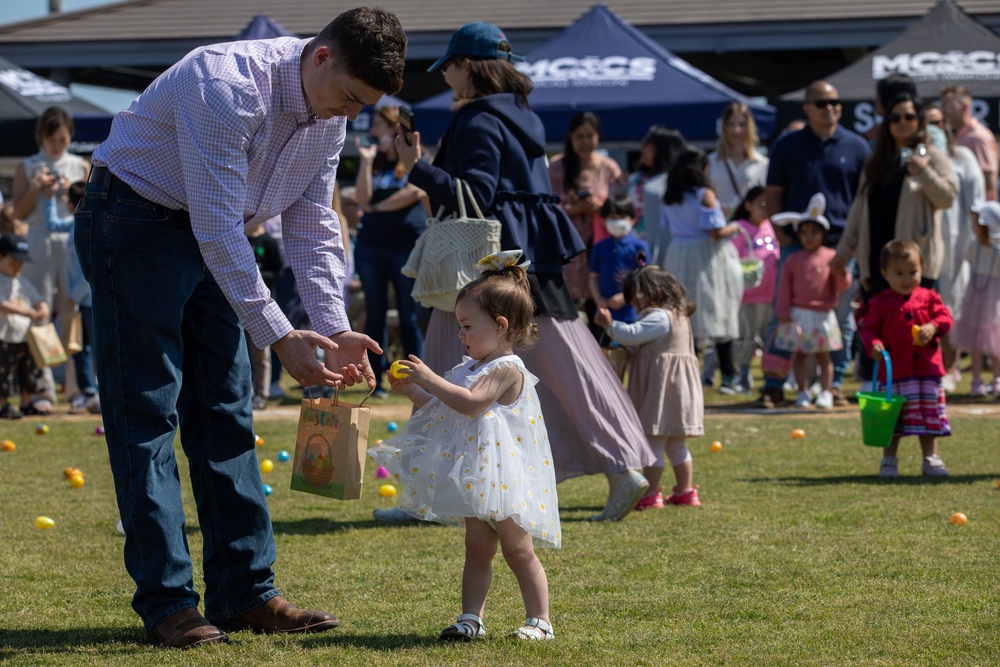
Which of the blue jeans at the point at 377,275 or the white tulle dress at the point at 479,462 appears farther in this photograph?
the blue jeans at the point at 377,275

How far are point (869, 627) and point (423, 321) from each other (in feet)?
14.4

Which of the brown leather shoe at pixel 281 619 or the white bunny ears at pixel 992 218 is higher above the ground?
the white bunny ears at pixel 992 218

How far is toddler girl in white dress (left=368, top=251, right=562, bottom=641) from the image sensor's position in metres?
3.98

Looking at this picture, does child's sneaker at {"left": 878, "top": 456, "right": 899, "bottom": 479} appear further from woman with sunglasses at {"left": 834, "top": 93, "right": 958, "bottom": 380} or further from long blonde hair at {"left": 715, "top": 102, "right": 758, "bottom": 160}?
long blonde hair at {"left": 715, "top": 102, "right": 758, "bottom": 160}

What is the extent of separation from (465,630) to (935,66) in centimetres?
1141

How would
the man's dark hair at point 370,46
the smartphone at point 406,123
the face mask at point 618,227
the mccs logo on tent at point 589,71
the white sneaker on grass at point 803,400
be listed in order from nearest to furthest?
1. the man's dark hair at point 370,46
2. the smartphone at point 406,123
3. the face mask at point 618,227
4. the white sneaker on grass at point 803,400
5. the mccs logo on tent at point 589,71

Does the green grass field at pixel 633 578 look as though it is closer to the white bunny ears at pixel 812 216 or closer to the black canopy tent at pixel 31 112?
the white bunny ears at pixel 812 216

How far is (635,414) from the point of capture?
6109 millimetres

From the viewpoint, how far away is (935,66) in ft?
45.5

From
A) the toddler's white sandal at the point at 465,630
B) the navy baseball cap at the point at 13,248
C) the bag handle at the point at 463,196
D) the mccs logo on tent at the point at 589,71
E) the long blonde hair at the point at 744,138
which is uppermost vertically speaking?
the mccs logo on tent at the point at 589,71

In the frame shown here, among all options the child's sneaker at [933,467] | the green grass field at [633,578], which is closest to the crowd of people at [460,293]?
the child's sneaker at [933,467]

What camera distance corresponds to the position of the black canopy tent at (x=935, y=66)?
13125 mm

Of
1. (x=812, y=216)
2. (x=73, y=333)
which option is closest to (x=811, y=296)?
(x=812, y=216)

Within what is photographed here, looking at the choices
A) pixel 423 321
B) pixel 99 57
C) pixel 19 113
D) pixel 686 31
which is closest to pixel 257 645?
pixel 423 321
